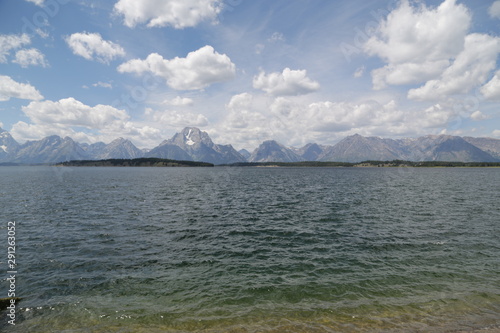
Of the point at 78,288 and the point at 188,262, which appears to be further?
the point at 188,262

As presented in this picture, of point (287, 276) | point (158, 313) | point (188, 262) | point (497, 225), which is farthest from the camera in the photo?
point (497, 225)

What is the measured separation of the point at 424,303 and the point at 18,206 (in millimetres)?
77762

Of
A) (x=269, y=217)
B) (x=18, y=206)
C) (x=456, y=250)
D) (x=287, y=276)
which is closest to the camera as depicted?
(x=287, y=276)

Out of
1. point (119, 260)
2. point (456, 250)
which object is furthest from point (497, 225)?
point (119, 260)

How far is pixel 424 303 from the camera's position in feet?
58.4

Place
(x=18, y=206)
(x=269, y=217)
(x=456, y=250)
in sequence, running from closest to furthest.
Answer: (x=456, y=250), (x=269, y=217), (x=18, y=206)

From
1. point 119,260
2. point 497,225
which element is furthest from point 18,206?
point 497,225

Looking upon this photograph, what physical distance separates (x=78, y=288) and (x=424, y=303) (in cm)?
2812

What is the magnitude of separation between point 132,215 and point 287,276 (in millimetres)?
37157

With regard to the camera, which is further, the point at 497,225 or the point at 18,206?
the point at 18,206

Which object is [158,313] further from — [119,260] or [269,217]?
[269,217]

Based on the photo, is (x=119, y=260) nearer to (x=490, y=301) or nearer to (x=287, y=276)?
(x=287, y=276)

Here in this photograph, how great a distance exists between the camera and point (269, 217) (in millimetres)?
46156

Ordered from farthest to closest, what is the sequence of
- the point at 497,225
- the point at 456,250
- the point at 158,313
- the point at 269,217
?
the point at 269,217
the point at 497,225
the point at 456,250
the point at 158,313
